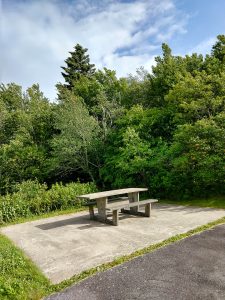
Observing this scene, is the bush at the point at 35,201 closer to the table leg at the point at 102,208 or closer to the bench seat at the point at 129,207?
the bench seat at the point at 129,207

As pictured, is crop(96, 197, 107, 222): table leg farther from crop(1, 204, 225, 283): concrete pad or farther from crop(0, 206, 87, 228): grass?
crop(0, 206, 87, 228): grass

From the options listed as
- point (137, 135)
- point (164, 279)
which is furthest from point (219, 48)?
point (164, 279)

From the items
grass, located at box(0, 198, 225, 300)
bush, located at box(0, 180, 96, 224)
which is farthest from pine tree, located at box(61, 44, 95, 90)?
grass, located at box(0, 198, 225, 300)

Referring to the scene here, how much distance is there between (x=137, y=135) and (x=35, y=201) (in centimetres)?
561

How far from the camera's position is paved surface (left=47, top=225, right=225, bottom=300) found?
4012mm

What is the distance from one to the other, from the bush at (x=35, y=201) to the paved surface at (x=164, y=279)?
627 centimetres

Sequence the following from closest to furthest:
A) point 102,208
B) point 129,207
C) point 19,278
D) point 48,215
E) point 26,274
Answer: point 19,278, point 26,274, point 102,208, point 129,207, point 48,215

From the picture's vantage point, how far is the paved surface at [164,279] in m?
4.01

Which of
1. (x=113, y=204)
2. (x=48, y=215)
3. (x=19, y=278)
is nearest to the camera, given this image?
(x=19, y=278)

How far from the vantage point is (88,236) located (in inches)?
282

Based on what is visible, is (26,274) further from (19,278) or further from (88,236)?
(88,236)

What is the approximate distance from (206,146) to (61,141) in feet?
25.9

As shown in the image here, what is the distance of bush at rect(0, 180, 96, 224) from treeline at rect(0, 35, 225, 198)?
9.41 feet

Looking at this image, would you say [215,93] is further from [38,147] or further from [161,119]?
[38,147]
